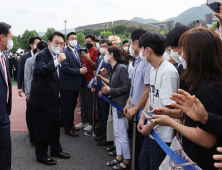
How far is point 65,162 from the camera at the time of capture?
386cm

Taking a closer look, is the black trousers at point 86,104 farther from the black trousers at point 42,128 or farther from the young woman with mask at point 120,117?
the young woman with mask at point 120,117

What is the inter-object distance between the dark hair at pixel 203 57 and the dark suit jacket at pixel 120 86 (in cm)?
211

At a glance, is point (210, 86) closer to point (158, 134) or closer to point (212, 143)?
point (212, 143)

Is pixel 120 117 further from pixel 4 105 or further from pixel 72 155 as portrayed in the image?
pixel 4 105

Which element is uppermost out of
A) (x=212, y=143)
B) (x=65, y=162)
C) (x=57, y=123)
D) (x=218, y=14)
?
(x=218, y=14)

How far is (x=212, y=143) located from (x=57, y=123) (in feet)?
10.6

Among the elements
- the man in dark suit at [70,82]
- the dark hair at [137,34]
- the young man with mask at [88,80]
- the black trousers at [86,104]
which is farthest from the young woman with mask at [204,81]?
the black trousers at [86,104]

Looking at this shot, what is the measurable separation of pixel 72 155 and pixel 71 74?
6.52ft

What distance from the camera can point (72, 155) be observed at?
412 centimetres

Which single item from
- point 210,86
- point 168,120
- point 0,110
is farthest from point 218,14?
point 0,110

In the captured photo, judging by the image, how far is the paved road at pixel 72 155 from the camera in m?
3.67

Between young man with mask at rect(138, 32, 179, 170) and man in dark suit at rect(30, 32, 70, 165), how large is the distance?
1771 millimetres

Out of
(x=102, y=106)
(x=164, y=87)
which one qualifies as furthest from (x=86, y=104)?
(x=164, y=87)

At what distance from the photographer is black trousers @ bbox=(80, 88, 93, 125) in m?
5.77
